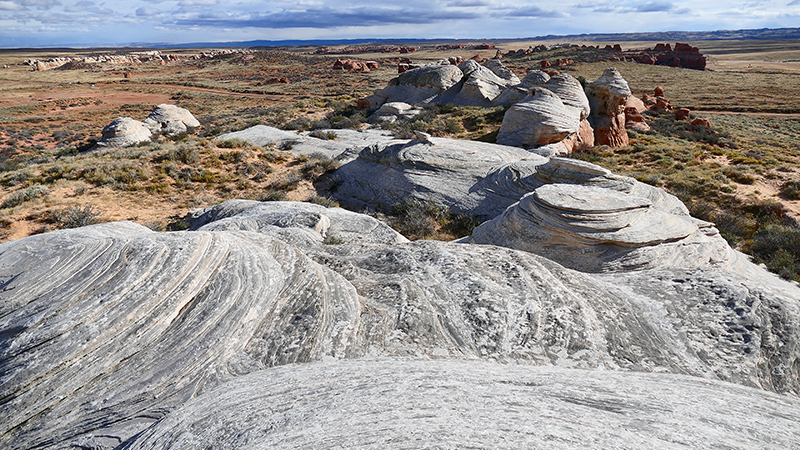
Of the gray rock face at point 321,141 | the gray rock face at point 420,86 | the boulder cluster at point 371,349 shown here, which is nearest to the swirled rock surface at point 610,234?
the boulder cluster at point 371,349

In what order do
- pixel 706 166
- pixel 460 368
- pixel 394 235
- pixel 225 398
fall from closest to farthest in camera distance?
1. pixel 225 398
2. pixel 460 368
3. pixel 394 235
4. pixel 706 166

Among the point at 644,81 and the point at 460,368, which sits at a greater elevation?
the point at 644,81

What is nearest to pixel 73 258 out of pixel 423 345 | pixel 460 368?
pixel 423 345

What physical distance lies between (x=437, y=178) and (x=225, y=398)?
10890mm

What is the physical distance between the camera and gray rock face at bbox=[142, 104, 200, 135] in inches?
1129

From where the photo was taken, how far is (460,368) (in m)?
3.79

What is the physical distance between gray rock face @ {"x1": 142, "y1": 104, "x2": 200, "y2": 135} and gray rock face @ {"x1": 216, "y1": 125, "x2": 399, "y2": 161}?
395 inches

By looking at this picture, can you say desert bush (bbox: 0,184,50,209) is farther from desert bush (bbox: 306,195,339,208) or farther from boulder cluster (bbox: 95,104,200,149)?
boulder cluster (bbox: 95,104,200,149)

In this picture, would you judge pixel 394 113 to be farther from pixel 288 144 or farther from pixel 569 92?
pixel 569 92

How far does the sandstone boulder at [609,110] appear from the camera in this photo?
2166 centimetres

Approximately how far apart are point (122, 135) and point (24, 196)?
1245 centimetres

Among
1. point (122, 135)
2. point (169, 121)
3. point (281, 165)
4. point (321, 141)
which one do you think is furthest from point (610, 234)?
point (169, 121)

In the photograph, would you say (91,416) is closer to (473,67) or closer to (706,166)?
(706,166)

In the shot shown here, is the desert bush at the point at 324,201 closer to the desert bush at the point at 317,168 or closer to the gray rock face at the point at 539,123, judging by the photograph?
the desert bush at the point at 317,168
